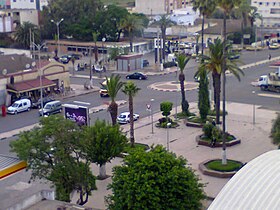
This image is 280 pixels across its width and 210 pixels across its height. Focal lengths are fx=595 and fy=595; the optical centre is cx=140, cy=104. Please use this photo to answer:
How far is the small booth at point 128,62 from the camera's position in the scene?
73000mm

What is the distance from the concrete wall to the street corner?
34.6 m

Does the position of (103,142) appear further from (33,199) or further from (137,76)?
(137,76)

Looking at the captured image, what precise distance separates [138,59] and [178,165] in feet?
165

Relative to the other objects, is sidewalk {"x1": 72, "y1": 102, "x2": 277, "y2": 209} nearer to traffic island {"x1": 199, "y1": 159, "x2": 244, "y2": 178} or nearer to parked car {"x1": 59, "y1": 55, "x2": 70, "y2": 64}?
traffic island {"x1": 199, "y1": 159, "x2": 244, "y2": 178}

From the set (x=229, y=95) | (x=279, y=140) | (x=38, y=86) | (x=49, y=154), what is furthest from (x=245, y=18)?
(x=49, y=154)

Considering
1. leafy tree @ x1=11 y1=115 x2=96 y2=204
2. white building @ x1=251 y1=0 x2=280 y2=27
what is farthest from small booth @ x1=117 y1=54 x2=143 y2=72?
white building @ x1=251 y1=0 x2=280 y2=27

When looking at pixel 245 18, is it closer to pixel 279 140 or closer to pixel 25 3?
pixel 25 3

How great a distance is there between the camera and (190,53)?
8694 cm

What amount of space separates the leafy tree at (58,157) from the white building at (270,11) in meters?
95.7

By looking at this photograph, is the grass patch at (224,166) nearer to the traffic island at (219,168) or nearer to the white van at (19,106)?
the traffic island at (219,168)

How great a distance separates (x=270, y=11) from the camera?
11956cm

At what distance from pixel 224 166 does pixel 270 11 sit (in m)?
89.6

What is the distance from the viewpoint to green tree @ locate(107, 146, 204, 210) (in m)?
24.3

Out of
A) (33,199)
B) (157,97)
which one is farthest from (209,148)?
(157,97)
